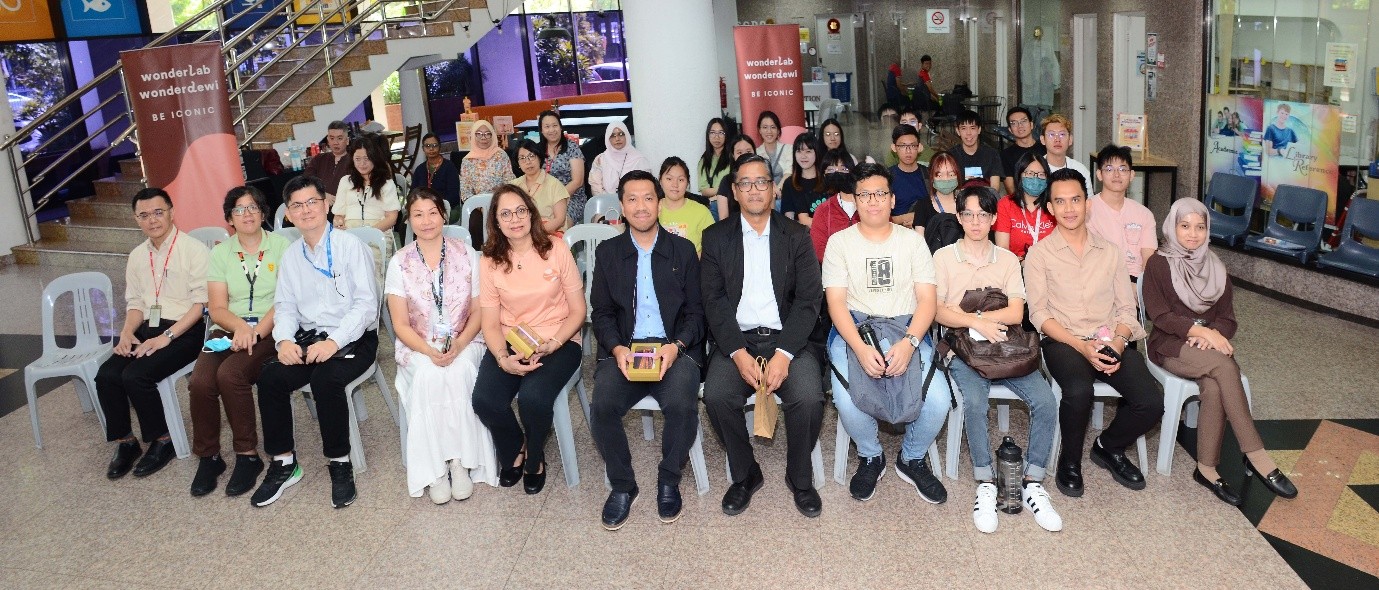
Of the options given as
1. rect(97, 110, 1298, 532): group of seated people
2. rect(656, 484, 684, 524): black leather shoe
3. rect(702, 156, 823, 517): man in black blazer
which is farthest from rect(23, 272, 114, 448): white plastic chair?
rect(702, 156, 823, 517): man in black blazer

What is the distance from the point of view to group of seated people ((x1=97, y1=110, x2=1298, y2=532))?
387 centimetres

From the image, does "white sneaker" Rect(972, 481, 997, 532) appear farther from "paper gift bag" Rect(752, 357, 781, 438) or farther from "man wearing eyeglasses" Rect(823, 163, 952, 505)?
"paper gift bag" Rect(752, 357, 781, 438)

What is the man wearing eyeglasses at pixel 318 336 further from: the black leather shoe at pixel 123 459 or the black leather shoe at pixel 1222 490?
the black leather shoe at pixel 1222 490

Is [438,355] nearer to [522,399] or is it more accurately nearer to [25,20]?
[522,399]

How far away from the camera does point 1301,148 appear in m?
6.50

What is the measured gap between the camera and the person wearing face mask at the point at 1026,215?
183 inches

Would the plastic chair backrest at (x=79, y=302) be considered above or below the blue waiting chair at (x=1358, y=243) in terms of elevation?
above

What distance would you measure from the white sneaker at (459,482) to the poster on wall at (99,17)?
10.9 metres

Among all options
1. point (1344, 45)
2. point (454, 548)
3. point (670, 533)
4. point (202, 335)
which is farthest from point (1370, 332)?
point (202, 335)

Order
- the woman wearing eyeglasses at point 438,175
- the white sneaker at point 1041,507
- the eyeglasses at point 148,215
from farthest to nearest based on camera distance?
the woman wearing eyeglasses at point 438,175
the eyeglasses at point 148,215
the white sneaker at point 1041,507

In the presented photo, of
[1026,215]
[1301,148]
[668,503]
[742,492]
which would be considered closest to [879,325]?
[742,492]

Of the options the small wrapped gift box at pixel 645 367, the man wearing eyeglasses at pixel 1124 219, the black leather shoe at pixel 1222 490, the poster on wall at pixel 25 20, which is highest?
the poster on wall at pixel 25 20

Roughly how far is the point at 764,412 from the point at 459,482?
1.36m

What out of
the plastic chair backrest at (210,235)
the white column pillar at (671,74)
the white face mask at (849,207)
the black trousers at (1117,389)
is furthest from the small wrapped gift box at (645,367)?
the white column pillar at (671,74)
